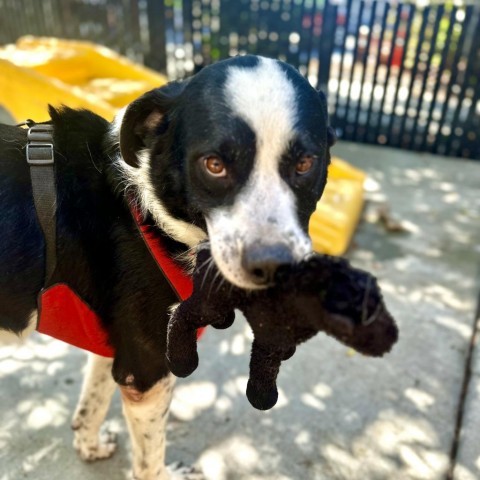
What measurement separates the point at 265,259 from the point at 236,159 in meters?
0.37

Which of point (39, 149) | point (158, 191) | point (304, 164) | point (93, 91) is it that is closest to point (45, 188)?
point (39, 149)

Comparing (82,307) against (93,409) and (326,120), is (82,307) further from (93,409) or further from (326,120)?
(326,120)

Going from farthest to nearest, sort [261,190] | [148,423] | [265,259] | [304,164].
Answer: [148,423] → [304,164] → [261,190] → [265,259]

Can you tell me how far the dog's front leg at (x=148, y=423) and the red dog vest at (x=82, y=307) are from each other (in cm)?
22

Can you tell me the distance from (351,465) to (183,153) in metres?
1.73

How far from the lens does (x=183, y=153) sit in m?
1.82

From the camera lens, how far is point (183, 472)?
2.46 meters

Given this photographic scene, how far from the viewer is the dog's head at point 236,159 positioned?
1.59 meters

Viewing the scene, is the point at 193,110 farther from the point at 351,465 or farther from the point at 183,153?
the point at 351,465

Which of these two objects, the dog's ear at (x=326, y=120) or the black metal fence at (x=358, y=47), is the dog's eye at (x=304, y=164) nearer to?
the dog's ear at (x=326, y=120)

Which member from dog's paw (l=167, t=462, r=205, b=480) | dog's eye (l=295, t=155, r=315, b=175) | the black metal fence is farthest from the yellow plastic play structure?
dog's eye (l=295, t=155, r=315, b=175)

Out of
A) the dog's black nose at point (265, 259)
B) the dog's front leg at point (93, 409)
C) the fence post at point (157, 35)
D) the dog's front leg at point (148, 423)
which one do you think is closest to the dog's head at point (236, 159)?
the dog's black nose at point (265, 259)

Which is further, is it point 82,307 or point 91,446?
point 91,446

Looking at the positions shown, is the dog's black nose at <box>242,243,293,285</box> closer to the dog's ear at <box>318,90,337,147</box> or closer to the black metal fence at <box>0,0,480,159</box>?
the dog's ear at <box>318,90,337,147</box>
